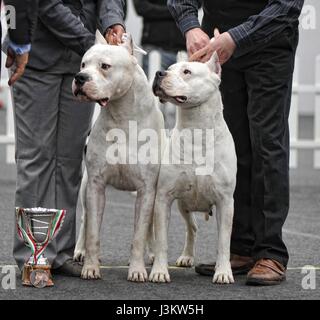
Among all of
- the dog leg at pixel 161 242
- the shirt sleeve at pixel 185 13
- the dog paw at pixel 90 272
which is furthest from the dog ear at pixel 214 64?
the dog paw at pixel 90 272

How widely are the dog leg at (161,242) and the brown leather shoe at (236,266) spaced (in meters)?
0.34

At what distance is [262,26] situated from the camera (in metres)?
5.81

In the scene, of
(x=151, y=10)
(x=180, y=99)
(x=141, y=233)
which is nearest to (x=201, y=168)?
(x=180, y=99)

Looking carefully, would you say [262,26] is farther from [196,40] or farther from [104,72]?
[104,72]

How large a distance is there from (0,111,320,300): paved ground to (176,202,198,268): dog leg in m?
0.12

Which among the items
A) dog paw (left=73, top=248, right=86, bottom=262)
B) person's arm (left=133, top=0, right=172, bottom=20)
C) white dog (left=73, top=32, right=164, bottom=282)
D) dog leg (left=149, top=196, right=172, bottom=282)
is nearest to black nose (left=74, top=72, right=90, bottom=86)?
white dog (left=73, top=32, right=164, bottom=282)

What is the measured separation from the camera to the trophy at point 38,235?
18.6ft

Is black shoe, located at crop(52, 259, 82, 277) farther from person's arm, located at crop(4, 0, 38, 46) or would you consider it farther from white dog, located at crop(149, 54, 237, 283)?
person's arm, located at crop(4, 0, 38, 46)

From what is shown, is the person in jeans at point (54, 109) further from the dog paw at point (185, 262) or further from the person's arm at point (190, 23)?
the dog paw at point (185, 262)

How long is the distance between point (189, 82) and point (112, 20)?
64 cm

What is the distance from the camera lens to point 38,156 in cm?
602

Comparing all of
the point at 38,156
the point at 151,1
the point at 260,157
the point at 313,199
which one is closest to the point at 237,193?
the point at 260,157

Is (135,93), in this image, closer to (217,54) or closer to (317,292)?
(217,54)

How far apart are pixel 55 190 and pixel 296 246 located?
193 cm
